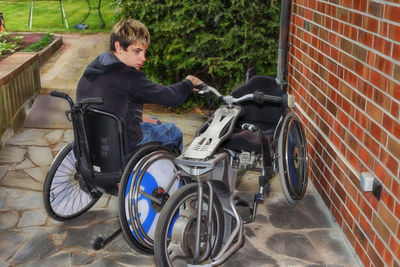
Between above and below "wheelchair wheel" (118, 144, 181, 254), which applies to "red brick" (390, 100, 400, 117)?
above

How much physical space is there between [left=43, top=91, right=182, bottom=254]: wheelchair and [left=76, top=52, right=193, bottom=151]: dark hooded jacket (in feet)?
0.35

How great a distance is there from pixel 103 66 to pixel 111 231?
145 cm

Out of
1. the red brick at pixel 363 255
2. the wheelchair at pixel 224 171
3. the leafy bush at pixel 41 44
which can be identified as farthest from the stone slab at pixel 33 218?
the leafy bush at pixel 41 44

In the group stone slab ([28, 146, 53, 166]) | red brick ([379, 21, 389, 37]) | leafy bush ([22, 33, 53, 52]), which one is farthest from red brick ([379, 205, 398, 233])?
leafy bush ([22, 33, 53, 52])

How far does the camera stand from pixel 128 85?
379 centimetres

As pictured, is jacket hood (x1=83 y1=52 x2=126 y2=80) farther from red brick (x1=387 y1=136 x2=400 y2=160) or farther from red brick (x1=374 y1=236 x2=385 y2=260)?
red brick (x1=374 y1=236 x2=385 y2=260)

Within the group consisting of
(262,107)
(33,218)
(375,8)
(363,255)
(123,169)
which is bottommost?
(33,218)

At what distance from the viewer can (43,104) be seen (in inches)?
302

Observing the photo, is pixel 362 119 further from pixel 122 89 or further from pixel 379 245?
pixel 122 89

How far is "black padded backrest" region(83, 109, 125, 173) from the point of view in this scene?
369 centimetres

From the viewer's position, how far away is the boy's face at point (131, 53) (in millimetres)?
3936

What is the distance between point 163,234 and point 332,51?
2133 millimetres

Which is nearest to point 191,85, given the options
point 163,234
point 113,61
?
point 113,61

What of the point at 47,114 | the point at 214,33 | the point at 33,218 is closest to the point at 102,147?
the point at 33,218
